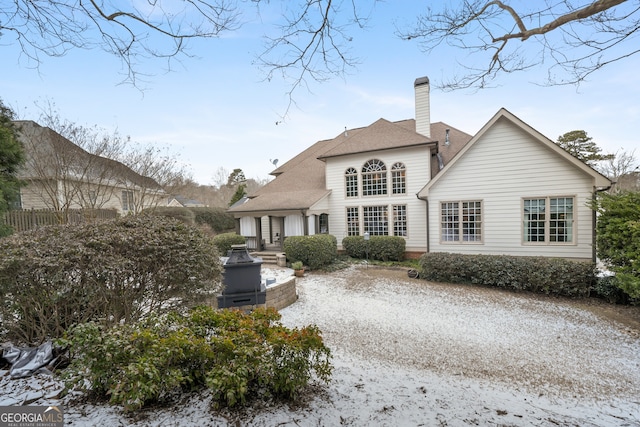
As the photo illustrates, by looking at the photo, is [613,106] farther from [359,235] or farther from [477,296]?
[359,235]

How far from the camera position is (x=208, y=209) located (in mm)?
23875

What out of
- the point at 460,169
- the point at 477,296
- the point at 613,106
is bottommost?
the point at 477,296

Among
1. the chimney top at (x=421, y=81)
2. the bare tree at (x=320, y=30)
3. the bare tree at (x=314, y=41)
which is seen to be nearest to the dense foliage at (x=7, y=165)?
the bare tree at (x=320, y=30)

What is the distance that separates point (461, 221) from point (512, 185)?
2206mm

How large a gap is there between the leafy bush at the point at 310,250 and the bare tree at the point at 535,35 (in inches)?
304

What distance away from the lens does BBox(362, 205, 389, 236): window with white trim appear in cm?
1398

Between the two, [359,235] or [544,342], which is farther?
[359,235]

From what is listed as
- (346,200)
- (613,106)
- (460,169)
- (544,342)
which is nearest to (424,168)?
(460,169)

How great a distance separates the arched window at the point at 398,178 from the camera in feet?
44.5

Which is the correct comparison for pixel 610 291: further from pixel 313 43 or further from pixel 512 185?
pixel 313 43

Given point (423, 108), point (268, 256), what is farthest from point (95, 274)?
point (423, 108)

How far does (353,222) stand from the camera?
14609mm

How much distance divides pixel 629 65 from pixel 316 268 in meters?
10.1

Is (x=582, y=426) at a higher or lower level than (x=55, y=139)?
lower
